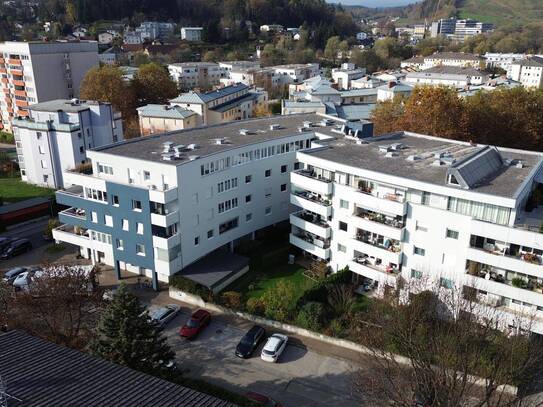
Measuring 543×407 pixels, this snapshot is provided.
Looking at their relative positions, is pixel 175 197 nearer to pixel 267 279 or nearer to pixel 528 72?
pixel 267 279

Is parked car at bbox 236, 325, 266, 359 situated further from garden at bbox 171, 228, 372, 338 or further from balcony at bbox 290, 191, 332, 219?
balcony at bbox 290, 191, 332, 219

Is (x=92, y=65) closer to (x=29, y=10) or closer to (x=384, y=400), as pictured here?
(x=384, y=400)

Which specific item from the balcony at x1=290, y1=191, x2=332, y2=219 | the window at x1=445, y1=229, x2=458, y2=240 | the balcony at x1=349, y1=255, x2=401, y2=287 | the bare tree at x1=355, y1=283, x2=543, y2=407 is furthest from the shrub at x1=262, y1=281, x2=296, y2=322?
the window at x1=445, y1=229, x2=458, y2=240

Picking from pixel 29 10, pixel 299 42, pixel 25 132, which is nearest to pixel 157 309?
pixel 25 132

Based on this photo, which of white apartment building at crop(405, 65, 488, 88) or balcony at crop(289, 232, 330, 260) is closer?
balcony at crop(289, 232, 330, 260)

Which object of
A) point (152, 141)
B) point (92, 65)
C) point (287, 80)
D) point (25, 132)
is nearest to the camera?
point (152, 141)
